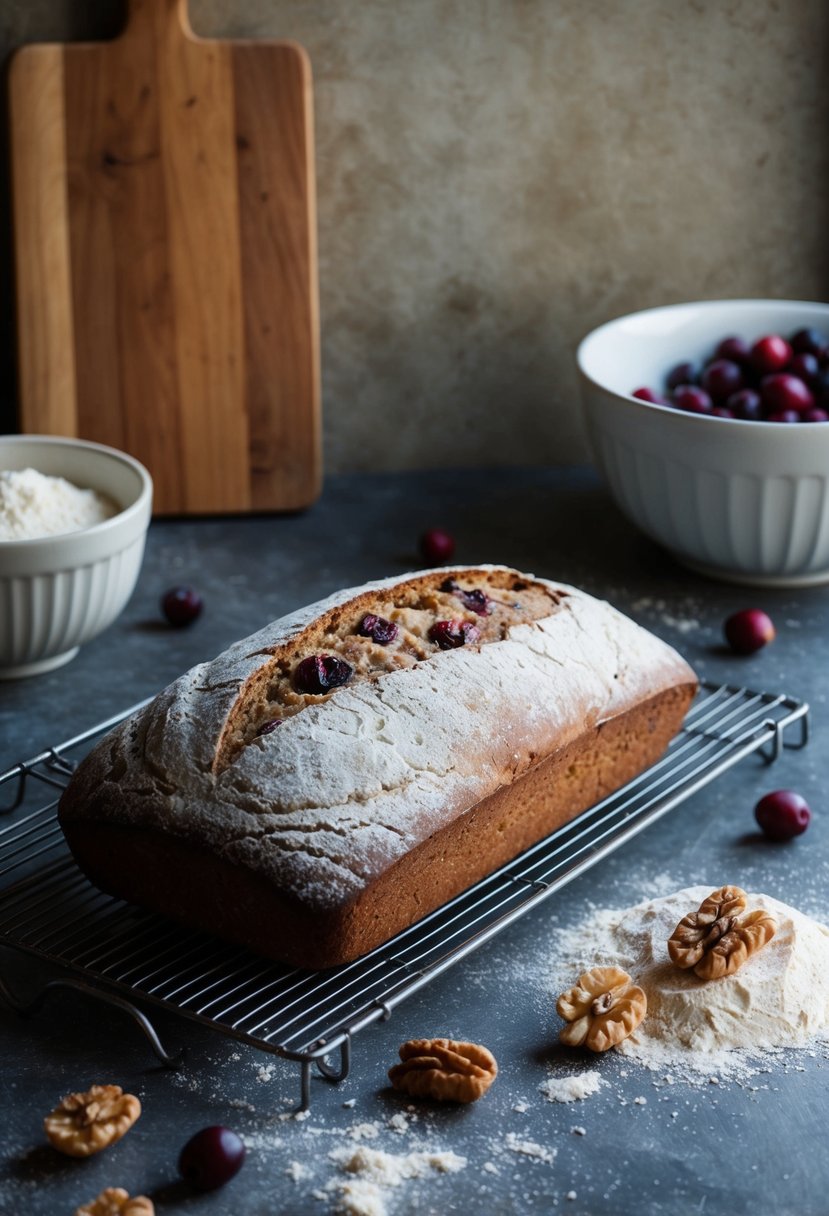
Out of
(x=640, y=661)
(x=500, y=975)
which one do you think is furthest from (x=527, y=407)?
(x=500, y=975)

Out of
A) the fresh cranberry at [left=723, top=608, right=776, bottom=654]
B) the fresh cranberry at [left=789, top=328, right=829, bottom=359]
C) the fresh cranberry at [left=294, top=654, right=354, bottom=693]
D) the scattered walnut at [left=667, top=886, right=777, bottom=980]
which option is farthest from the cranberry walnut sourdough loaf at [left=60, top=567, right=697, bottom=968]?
the fresh cranberry at [left=789, top=328, right=829, bottom=359]

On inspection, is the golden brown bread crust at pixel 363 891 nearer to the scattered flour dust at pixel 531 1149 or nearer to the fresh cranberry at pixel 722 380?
the scattered flour dust at pixel 531 1149

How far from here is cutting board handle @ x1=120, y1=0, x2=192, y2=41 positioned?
2231mm

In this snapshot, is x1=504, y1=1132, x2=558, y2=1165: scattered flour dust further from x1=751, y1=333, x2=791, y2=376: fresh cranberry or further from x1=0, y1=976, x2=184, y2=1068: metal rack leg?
x1=751, y1=333, x2=791, y2=376: fresh cranberry

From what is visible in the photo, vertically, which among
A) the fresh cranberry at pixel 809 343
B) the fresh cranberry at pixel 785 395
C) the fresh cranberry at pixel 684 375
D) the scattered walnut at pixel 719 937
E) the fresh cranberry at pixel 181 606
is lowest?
the fresh cranberry at pixel 181 606

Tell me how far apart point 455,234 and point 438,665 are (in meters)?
1.17

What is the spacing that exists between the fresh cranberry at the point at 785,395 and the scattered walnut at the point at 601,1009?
1.13 m

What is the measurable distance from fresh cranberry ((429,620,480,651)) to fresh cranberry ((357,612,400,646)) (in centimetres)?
4

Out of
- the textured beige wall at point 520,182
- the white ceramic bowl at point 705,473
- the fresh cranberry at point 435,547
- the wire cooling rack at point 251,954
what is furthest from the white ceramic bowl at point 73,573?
the white ceramic bowl at point 705,473

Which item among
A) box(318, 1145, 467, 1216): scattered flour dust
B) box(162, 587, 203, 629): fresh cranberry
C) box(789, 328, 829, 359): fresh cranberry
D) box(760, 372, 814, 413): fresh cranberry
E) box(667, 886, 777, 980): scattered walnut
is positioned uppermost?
box(789, 328, 829, 359): fresh cranberry

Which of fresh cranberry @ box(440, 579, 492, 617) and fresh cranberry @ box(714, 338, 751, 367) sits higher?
fresh cranberry @ box(714, 338, 751, 367)

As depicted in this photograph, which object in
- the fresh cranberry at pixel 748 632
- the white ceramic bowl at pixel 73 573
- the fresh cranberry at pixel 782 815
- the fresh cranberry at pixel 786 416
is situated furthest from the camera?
the fresh cranberry at pixel 786 416

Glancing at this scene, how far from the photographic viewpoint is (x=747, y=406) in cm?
225

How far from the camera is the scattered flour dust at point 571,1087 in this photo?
1.30 m
